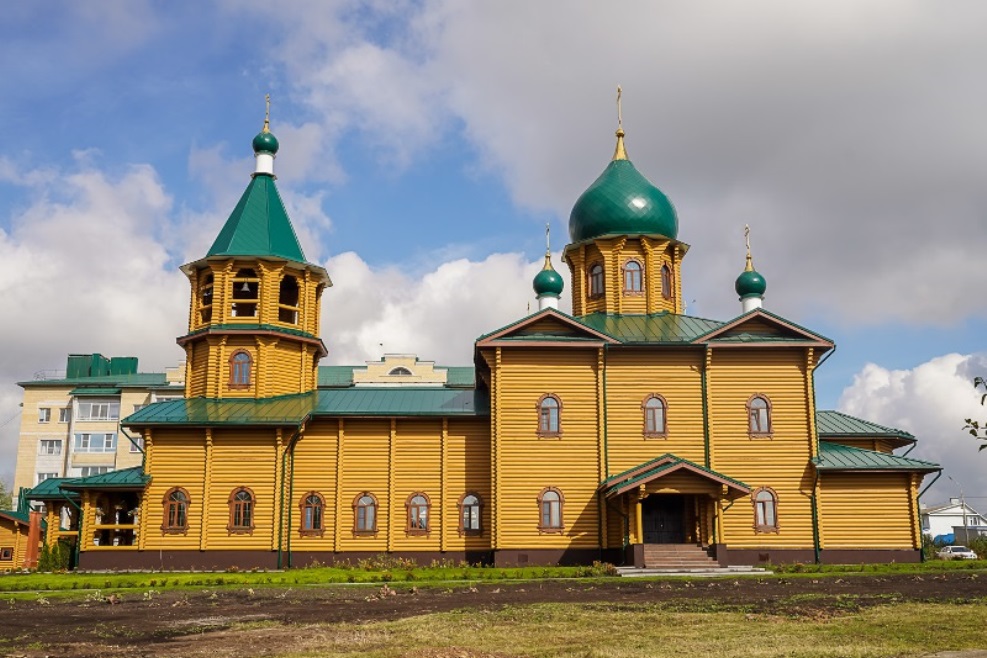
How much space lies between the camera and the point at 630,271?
35.4m

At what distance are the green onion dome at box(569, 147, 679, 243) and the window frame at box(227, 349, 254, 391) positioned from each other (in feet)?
43.6

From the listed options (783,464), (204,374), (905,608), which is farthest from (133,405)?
(905,608)

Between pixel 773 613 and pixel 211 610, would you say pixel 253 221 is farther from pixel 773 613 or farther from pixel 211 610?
pixel 773 613

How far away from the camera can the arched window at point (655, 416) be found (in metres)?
30.3

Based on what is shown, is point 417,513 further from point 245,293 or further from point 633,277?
point 633,277

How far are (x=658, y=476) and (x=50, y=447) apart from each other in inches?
1951

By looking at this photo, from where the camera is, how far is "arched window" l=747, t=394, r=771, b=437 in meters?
30.4

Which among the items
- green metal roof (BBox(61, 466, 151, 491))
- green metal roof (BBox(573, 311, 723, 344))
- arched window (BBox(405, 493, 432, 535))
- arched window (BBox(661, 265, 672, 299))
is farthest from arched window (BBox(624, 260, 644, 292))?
green metal roof (BBox(61, 466, 151, 491))

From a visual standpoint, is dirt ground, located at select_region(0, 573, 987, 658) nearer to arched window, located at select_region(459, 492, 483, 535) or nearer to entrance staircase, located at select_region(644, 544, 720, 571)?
entrance staircase, located at select_region(644, 544, 720, 571)

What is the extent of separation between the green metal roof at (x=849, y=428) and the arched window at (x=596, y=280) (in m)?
9.29

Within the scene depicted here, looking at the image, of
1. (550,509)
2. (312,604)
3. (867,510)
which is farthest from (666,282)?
(312,604)

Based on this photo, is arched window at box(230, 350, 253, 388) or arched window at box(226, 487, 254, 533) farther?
arched window at box(230, 350, 253, 388)

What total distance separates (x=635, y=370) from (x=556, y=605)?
1541cm

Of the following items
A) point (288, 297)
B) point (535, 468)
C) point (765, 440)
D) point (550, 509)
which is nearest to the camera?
point (550, 509)
